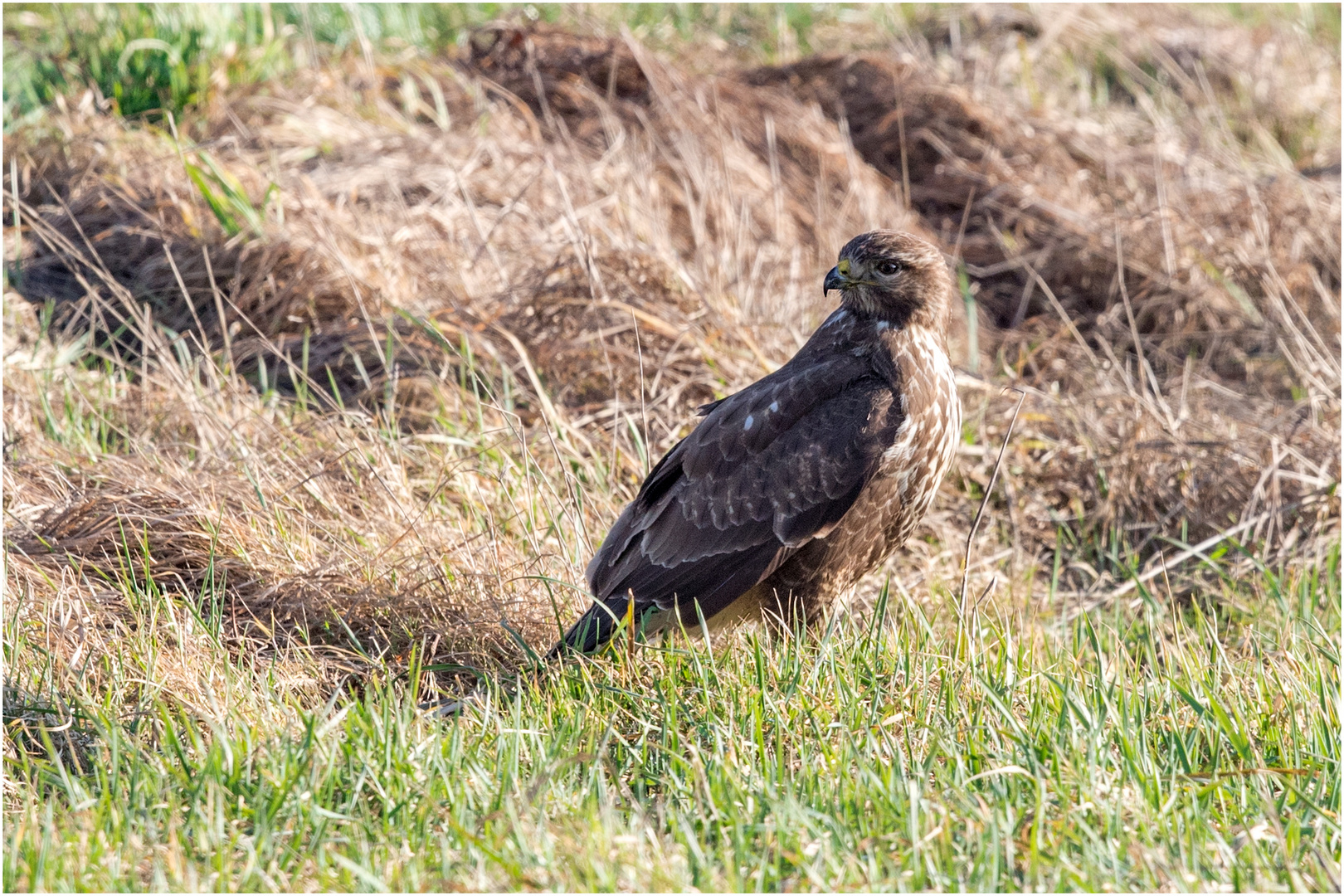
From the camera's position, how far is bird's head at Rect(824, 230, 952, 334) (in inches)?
148

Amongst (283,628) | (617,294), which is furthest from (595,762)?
(617,294)

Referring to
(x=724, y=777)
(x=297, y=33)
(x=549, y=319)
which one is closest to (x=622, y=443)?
(x=549, y=319)

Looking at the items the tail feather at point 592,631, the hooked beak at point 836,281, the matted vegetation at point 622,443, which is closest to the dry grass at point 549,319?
the matted vegetation at point 622,443

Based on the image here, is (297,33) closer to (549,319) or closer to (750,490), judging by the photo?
(549,319)

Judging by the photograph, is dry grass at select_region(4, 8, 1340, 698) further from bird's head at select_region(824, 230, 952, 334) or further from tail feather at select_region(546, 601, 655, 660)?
bird's head at select_region(824, 230, 952, 334)

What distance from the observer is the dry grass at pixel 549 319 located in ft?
13.5

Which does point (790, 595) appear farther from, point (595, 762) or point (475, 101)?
point (475, 101)

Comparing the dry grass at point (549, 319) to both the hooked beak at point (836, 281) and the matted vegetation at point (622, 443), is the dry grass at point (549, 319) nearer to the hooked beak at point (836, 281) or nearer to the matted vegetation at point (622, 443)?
the matted vegetation at point (622, 443)

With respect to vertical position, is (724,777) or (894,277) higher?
(894,277)

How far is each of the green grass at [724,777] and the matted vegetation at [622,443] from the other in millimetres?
15

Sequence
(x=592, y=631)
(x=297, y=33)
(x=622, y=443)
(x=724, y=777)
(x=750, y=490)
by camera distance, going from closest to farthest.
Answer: (x=724, y=777), (x=592, y=631), (x=750, y=490), (x=622, y=443), (x=297, y=33)

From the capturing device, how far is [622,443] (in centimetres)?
511

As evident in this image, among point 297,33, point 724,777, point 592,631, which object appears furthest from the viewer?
point 297,33

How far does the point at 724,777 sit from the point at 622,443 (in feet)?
7.98
